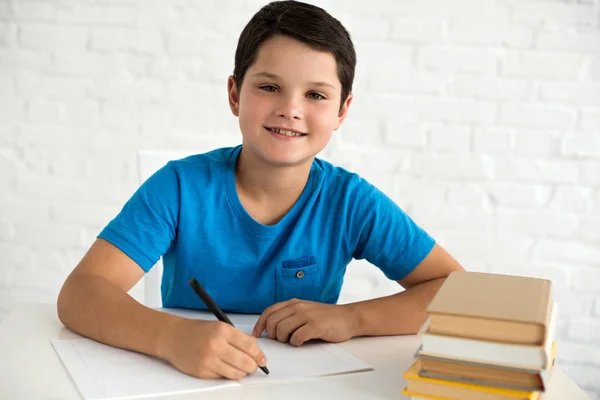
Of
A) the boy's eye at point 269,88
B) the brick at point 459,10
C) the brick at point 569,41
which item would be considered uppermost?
the brick at point 459,10

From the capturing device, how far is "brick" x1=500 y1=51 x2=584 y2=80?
2.04m

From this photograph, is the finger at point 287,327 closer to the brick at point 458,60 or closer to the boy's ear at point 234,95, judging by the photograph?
the boy's ear at point 234,95

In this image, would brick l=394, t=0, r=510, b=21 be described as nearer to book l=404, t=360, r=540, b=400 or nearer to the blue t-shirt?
the blue t-shirt

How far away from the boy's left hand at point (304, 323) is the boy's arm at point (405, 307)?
0.02 meters

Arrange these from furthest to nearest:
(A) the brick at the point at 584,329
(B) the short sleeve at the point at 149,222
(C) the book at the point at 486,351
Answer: (A) the brick at the point at 584,329
(B) the short sleeve at the point at 149,222
(C) the book at the point at 486,351

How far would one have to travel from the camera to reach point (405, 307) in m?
1.09

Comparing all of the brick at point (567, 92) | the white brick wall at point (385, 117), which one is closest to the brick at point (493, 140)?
the white brick wall at point (385, 117)

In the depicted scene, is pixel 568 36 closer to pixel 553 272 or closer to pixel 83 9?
pixel 553 272

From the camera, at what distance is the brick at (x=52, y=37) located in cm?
201

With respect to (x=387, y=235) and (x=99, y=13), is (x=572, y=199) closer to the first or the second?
(x=387, y=235)

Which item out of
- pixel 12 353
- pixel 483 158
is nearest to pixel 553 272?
pixel 483 158

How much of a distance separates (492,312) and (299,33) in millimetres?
613

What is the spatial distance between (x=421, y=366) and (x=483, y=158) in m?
1.39

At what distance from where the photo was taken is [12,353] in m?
0.88
